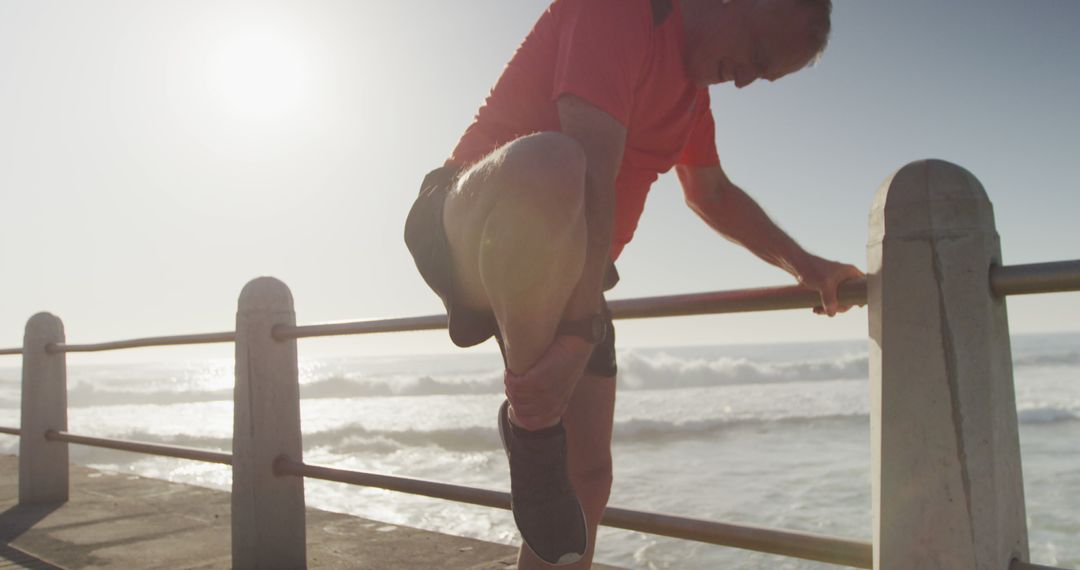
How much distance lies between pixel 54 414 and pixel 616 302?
3.26 m

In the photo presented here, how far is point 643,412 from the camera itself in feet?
52.6

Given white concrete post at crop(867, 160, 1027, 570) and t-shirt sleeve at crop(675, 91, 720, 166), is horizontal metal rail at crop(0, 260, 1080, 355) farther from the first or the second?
t-shirt sleeve at crop(675, 91, 720, 166)

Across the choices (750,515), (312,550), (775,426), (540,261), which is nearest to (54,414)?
(312,550)

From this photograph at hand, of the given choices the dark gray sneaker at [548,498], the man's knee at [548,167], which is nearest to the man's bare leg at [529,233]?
the man's knee at [548,167]

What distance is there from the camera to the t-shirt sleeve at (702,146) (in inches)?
68.5

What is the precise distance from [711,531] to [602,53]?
2.68 ft

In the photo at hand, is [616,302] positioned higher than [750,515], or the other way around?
[616,302]

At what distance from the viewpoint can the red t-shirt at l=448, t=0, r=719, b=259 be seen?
115 cm

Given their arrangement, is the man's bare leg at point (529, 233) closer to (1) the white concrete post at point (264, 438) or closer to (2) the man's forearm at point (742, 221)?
(2) the man's forearm at point (742, 221)

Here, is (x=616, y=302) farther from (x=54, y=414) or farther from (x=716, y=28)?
(x=54, y=414)

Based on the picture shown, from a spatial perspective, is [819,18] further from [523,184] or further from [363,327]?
[363,327]

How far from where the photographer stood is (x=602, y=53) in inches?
45.6

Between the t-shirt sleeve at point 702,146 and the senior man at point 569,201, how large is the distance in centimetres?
14

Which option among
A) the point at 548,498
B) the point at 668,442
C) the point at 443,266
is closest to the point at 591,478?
the point at 548,498
